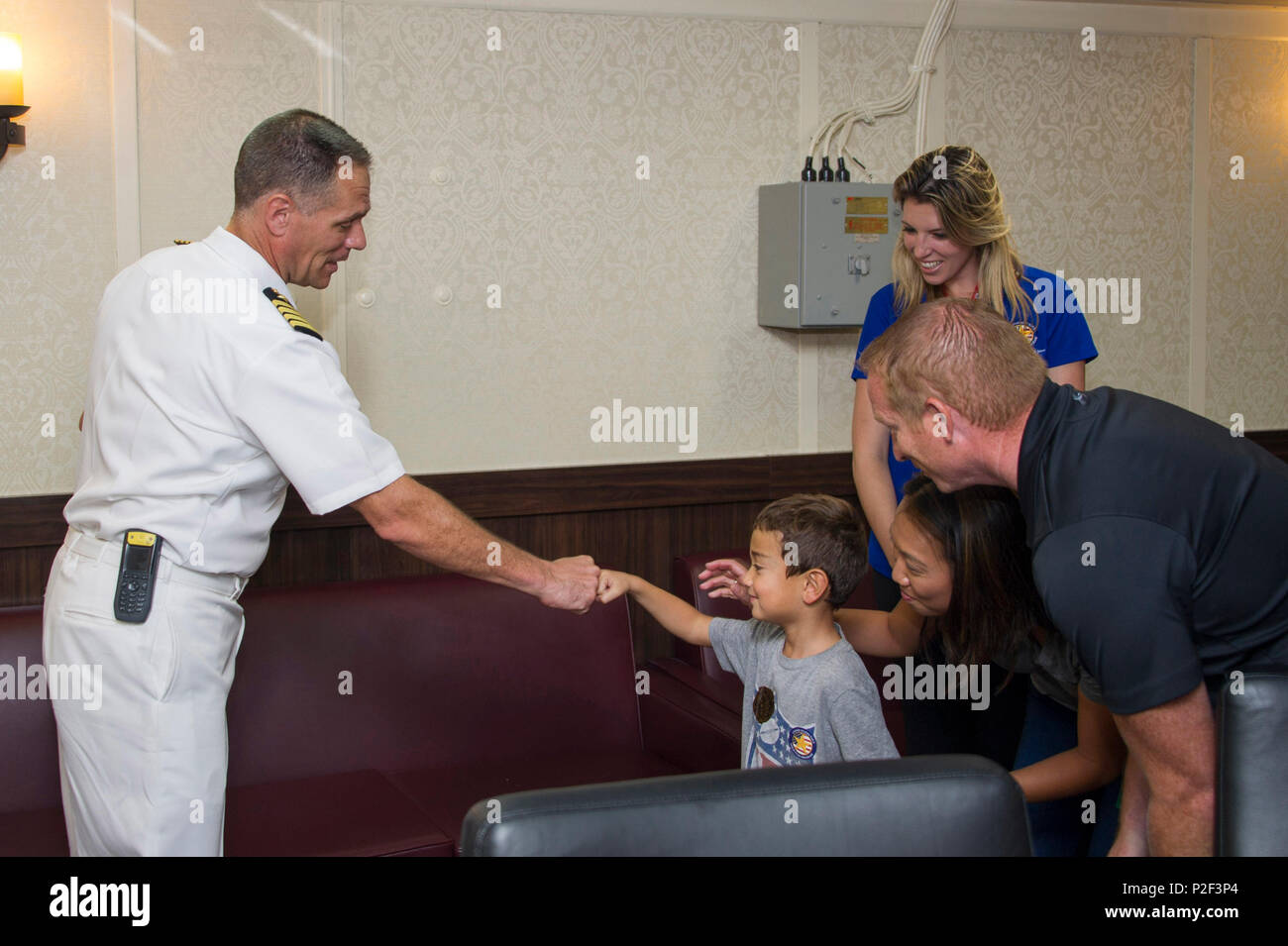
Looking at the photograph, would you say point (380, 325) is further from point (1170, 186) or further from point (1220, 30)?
point (1220, 30)

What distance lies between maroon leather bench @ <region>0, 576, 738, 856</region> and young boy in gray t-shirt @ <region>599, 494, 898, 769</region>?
716 mm

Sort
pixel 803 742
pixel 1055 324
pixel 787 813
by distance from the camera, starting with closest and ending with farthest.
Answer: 1. pixel 787 813
2. pixel 803 742
3. pixel 1055 324

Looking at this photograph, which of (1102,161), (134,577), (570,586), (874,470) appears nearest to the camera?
(134,577)

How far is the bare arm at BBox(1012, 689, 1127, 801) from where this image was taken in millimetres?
1864

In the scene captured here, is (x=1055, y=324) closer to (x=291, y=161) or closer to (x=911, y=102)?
(x=911, y=102)

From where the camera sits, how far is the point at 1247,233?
415 cm

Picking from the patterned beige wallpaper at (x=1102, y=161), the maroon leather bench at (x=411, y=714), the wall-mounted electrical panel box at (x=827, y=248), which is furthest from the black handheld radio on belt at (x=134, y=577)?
the patterned beige wallpaper at (x=1102, y=161)

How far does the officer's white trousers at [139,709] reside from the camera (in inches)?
80.0

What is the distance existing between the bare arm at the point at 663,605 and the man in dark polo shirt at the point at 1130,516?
2.66ft

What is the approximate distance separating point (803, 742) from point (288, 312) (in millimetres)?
1132

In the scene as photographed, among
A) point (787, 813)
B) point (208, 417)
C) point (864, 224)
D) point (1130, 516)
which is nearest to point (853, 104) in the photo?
point (864, 224)

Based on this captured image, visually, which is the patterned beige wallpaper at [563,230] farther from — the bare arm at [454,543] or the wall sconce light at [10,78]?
the bare arm at [454,543]

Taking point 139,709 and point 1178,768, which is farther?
point 139,709

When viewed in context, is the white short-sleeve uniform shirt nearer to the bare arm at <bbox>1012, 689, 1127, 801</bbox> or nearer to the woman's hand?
the woman's hand
